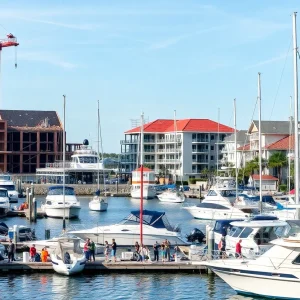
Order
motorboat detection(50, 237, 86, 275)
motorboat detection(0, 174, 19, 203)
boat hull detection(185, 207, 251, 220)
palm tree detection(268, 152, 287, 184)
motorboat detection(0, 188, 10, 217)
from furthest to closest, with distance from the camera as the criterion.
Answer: palm tree detection(268, 152, 287, 184)
motorboat detection(0, 174, 19, 203)
motorboat detection(0, 188, 10, 217)
boat hull detection(185, 207, 251, 220)
motorboat detection(50, 237, 86, 275)

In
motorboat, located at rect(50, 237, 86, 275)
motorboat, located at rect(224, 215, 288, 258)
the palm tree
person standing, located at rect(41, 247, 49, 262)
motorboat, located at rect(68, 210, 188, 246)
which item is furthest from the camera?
the palm tree

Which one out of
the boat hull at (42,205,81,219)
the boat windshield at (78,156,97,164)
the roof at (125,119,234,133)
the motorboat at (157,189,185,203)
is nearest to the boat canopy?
the boat hull at (42,205,81,219)

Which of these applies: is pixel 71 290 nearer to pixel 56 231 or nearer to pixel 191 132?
pixel 56 231

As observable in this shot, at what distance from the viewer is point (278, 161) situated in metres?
133

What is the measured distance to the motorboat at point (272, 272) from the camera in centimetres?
3466

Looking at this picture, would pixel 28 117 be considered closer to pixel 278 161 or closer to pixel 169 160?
pixel 169 160

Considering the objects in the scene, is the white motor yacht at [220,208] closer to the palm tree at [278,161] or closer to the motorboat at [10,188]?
the motorboat at [10,188]

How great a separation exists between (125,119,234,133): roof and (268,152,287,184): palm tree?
29.5 m

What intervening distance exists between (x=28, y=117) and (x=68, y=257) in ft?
471

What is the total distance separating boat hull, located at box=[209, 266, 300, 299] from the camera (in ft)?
114

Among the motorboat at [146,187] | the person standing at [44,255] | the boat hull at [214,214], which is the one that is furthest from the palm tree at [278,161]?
the person standing at [44,255]

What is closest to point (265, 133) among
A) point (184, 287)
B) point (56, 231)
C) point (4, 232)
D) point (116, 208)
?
point (116, 208)

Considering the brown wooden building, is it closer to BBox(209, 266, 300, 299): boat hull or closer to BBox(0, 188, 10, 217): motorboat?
BBox(0, 188, 10, 217): motorboat

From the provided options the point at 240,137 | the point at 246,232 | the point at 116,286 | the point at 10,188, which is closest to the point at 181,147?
the point at 240,137
